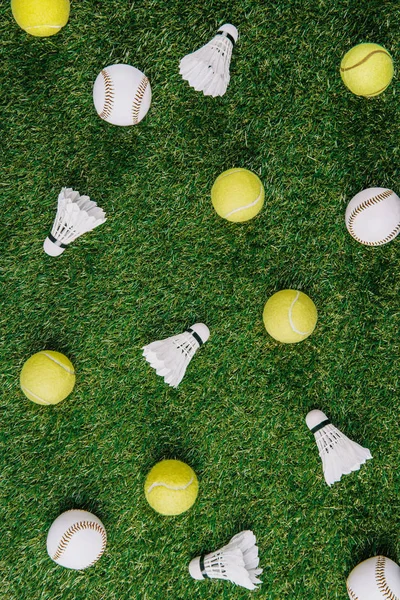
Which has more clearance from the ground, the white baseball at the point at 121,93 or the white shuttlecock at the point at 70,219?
the white baseball at the point at 121,93

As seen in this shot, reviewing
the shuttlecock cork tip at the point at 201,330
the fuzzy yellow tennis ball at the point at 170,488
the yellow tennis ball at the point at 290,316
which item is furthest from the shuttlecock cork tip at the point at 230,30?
the fuzzy yellow tennis ball at the point at 170,488

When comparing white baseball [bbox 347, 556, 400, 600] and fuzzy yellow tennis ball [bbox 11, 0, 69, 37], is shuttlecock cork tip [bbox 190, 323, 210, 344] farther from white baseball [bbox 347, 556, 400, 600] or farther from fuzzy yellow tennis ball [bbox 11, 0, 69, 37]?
fuzzy yellow tennis ball [bbox 11, 0, 69, 37]

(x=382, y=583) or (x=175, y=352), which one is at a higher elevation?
(x=175, y=352)

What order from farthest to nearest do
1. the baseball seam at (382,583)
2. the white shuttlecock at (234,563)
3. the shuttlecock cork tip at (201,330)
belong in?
the shuttlecock cork tip at (201,330)
the white shuttlecock at (234,563)
the baseball seam at (382,583)

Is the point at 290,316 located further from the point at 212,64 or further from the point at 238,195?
the point at 212,64

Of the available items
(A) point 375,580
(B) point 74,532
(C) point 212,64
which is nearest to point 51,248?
(C) point 212,64

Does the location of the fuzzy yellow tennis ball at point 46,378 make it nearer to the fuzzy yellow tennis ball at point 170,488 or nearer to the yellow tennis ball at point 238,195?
the fuzzy yellow tennis ball at point 170,488
